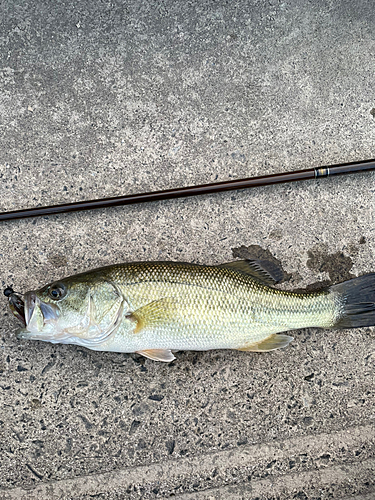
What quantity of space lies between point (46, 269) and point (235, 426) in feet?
4.88

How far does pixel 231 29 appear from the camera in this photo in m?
2.50

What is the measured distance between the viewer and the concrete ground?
7.41ft

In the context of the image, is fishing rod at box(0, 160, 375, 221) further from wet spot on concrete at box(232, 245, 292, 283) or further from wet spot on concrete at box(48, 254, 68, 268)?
wet spot on concrete at box(232, 245, 292, 283)

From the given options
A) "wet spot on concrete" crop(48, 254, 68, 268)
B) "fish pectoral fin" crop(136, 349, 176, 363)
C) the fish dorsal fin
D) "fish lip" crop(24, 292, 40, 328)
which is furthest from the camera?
"wet spot on concrete" crop(48, 254, 68, 268)

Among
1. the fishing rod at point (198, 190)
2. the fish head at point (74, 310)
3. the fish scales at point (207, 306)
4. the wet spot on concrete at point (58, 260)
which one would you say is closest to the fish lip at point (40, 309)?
the fish head at point (74, 310)

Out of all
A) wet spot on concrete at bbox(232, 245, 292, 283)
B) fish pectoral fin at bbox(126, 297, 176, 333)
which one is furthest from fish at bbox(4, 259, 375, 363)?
wet spot on concrete at bbox(232, 245, 292, 283)

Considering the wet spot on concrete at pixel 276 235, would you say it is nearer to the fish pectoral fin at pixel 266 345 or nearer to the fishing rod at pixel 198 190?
the fishing rod at pixel 198 190

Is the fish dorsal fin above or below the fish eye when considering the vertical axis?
below

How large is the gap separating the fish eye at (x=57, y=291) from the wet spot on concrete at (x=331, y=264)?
1.49 metres

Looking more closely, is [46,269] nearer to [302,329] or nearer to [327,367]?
[302,329]

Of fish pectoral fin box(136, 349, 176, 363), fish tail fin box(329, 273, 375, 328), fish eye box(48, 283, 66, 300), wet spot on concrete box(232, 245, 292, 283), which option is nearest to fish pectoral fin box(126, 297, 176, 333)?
fish pectoral fin box(136, 349, 176, 363)

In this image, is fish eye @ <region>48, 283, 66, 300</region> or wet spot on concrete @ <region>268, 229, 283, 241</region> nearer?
fish eye @ <region>48, 283, 66, 300</region>

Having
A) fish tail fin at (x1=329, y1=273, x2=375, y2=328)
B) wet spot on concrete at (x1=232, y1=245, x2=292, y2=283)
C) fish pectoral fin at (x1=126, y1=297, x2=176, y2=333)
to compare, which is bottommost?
fish tail fin at (x1=329, y1=273, x2=375, y2=328)

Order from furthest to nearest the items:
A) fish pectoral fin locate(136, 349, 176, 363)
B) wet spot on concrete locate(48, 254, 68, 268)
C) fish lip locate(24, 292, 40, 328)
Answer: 1. wet spot on concrete locate(48, 254, 68, 268)
2. fish pectoral fin locate(136, 349, 176, 363)
3. fish lip locate(24, 292, 40, 328)
